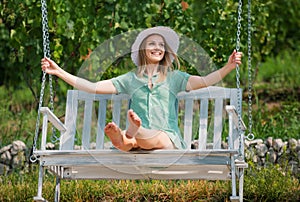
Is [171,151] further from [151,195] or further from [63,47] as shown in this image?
[63,47]

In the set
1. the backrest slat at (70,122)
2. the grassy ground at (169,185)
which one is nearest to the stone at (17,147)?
the grassy ground at (169,185)

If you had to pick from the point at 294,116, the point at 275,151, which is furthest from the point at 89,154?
the point at 294,116

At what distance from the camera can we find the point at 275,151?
5234mm

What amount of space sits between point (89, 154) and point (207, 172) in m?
0.65

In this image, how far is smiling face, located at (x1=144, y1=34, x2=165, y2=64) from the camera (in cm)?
430

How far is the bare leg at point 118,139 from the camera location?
3707 mm

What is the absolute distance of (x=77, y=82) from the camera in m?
4.28

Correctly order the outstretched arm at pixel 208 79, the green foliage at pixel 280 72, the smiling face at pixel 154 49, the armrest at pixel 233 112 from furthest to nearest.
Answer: the green foliage at pixel 280 72, the smiling face at pixel 154 49, the outstretched arm at pixel 208 79, the armrest at pixel 233 112

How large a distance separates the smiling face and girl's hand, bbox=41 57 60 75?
0.53 metres

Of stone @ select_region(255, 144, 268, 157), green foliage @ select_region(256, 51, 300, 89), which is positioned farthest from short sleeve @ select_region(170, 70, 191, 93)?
green foliage @ select_region(256, 51, 300, 89)


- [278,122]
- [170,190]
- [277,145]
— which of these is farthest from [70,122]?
[278,122]

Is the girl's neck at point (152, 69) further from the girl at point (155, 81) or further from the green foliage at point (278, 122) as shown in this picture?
the green foliage at point (278, 122)

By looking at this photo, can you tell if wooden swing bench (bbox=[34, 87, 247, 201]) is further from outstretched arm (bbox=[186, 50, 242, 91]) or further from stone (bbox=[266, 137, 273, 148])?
stone (bbox=[266, 137, 273, 148])

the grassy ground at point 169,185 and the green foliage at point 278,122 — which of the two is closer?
the grassy ground at point 169,185
